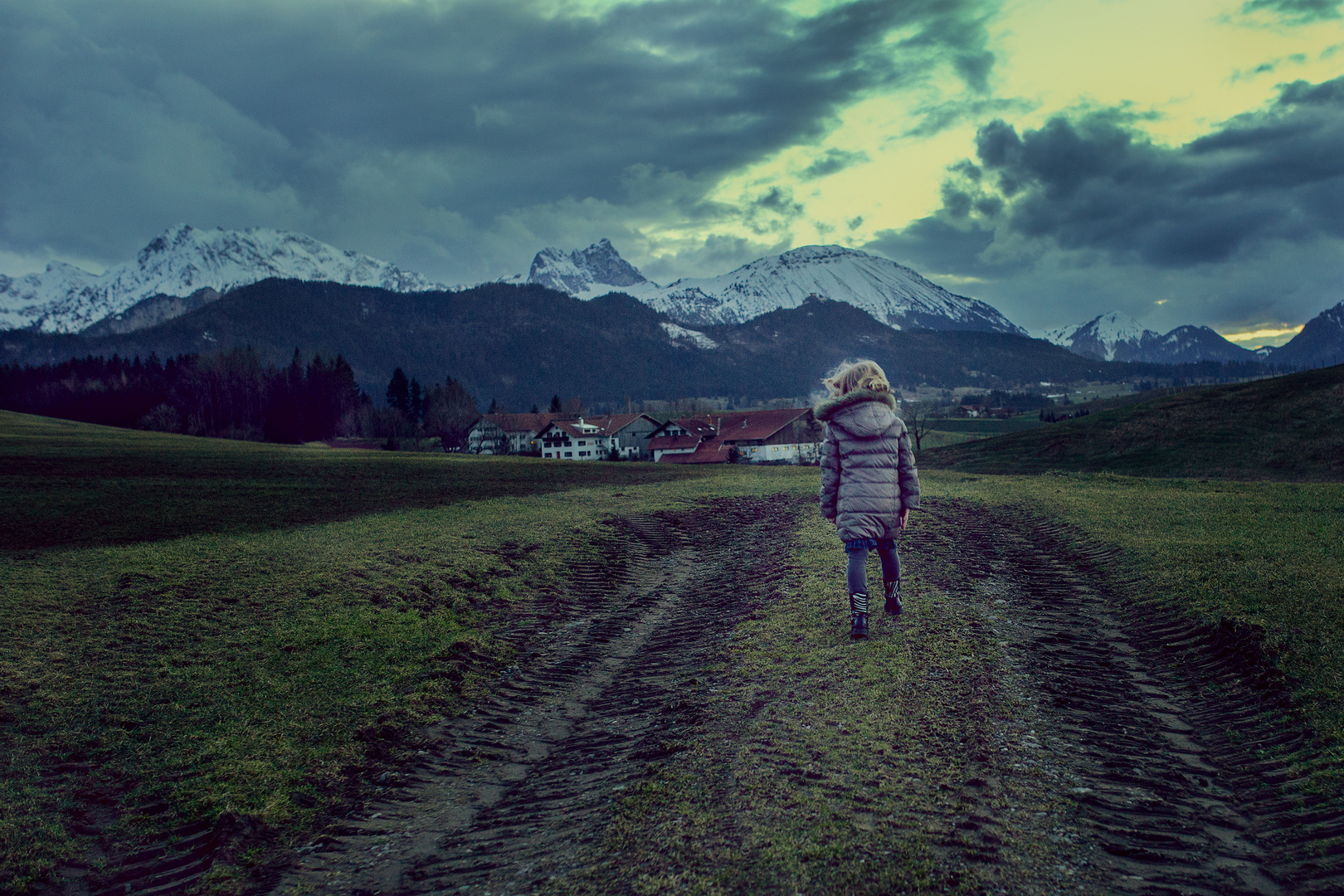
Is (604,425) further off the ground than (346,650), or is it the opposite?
(604,425)

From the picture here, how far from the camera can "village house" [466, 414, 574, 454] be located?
137 metres

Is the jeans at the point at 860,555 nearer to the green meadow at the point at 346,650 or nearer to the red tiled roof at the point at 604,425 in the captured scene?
the green meadow at the point at 346,650

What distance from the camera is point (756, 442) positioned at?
346 ft

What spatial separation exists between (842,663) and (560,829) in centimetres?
390

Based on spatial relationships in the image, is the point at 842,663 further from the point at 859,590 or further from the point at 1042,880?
the point at 1042,880

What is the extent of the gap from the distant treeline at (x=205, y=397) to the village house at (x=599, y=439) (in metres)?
40.1

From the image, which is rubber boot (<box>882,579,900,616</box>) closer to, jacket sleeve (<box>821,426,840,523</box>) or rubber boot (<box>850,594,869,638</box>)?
rubber boot (<box>850,594,869,638</box>)

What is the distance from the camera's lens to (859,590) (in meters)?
8.83

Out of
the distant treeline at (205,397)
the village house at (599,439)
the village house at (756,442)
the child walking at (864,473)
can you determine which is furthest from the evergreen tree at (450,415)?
the child walking at (864,473)

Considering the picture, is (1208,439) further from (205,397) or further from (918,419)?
(205,397)

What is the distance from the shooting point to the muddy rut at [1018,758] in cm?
453

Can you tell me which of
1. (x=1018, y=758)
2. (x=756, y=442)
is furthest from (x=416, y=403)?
(x=1018, y=758)

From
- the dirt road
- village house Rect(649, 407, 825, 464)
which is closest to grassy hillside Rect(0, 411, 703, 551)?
the dirt road

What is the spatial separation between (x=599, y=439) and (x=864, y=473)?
119398mm
